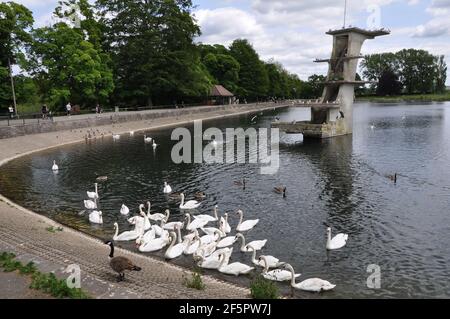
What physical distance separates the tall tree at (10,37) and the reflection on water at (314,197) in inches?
628

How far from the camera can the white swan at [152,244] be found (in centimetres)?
1844

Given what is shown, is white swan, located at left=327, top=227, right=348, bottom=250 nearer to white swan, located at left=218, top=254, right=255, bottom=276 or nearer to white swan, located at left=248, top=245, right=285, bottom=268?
white swan, located at left=248, top=245, right=285, bottom=268

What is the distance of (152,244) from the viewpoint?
18594 millimetres

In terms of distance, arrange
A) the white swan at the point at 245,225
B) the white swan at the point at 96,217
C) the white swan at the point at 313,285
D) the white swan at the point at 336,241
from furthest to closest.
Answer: the white swan at the point at 96,217 < the white swan at the point at 245,225 < the white swan at the point at 336,241 < the white swan at the point at 313,285

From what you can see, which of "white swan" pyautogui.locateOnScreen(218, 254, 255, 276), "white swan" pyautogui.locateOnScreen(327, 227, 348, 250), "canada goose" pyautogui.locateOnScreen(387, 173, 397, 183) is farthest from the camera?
"canada goose" pyautogui.locateOnScreen(387, 173, 397, 183)

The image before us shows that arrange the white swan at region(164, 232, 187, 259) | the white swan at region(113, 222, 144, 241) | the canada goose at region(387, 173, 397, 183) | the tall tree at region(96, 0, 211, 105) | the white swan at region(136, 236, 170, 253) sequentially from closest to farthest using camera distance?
the white swan at region(164, 232, 187, 259)
the white swan at region(136, 236, 170, 253)
the white swan at region(113, 222, 144, 241)
the canada goose at region(387, 173, 397, 183)
the tall tree at region(96, 0, 211, 105)

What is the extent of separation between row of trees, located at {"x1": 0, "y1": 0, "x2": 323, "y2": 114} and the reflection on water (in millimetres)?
20434

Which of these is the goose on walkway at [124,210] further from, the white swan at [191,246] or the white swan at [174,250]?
the white swan at [191,246]

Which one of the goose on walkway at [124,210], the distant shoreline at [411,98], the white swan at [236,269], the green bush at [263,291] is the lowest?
the white swan at [236,269]

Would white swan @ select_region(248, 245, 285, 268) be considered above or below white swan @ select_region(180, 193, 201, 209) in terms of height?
below

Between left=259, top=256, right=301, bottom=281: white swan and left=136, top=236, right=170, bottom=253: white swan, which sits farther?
left=136, top=236, right=170, bottom=253: white swan

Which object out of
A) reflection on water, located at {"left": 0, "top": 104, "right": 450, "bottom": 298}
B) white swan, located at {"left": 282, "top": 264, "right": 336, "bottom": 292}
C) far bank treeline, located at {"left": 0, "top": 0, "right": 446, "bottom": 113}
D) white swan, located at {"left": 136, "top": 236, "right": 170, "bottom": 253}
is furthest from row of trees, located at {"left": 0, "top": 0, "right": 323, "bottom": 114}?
white swan, located at {"left": 282, "top": 264, "right": 336, "bottom": 292}

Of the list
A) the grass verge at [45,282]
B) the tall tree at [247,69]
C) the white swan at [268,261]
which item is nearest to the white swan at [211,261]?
the white swan at [268,261]

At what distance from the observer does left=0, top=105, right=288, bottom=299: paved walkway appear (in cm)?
1259
